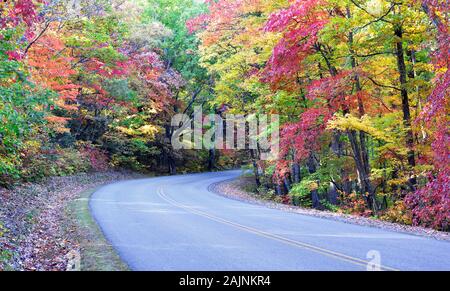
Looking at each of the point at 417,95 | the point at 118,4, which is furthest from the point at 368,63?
the point at 118,4

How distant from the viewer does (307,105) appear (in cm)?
2022

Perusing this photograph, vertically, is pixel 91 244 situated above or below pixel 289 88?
below

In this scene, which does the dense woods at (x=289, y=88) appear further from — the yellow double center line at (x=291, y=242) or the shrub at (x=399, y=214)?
the yellow double center line at (x=291, y=242)

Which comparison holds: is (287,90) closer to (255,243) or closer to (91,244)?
(255,243)

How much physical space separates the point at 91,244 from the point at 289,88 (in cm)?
1239

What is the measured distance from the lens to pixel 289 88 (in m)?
18.5

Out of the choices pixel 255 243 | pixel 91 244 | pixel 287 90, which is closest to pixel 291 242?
pixel 255 243

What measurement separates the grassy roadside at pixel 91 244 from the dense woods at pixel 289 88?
265 cm

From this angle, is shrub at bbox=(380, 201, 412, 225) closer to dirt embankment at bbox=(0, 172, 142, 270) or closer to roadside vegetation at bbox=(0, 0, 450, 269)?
roadside vegetation at bbox=(0, 0, 450, 269)

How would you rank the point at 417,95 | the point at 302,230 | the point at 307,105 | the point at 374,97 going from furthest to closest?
the point at 307,105 < the point at 374,97 < the point at 417,95 < the point at 302,230

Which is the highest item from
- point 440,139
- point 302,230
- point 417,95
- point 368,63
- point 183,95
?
point 183,95

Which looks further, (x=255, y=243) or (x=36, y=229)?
(x=36, y=229)
